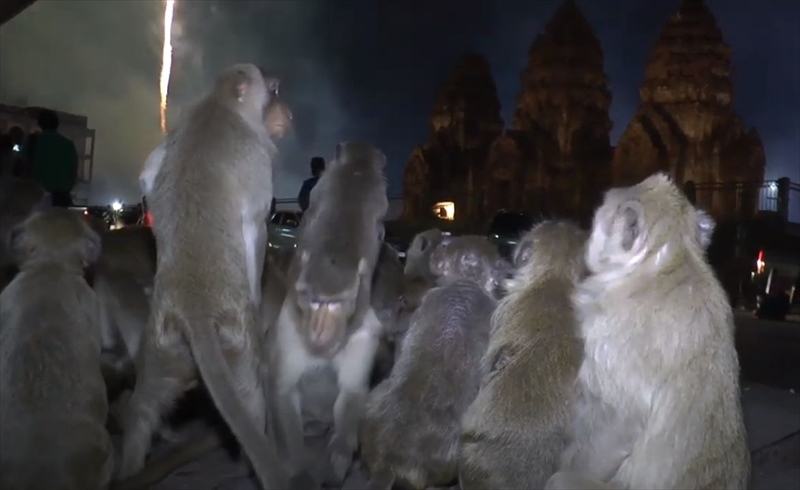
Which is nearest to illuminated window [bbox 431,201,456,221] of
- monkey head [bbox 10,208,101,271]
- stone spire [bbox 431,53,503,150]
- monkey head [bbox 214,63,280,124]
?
stone spire [bbox 431,53,503,150]

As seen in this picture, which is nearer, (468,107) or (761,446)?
(761,446)

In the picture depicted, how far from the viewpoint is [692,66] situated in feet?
111

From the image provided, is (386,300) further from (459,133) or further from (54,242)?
(459,133)

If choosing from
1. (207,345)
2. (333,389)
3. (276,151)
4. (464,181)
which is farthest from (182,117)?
(464,181)

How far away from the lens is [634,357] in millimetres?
3090

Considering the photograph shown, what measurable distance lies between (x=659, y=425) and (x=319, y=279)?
1621 millimetres

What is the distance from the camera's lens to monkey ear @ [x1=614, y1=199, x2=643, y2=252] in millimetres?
3285

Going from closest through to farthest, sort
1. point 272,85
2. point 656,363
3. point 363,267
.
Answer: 1. point 656,363
2. point 363,267
3. point 272,85

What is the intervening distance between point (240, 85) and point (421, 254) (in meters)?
1.74

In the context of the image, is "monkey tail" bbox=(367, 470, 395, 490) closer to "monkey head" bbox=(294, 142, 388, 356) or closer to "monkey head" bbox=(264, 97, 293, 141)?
"monkey head" bbox=(294, 142, 388, 356)

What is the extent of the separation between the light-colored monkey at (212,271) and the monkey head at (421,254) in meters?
1.41

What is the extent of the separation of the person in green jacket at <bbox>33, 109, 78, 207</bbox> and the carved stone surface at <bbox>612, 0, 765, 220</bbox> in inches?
1106

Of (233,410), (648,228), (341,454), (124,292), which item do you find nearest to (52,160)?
(124,292)

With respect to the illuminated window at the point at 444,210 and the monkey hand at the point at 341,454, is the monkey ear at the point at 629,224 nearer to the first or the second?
the monkey hand at the point at 341,454
